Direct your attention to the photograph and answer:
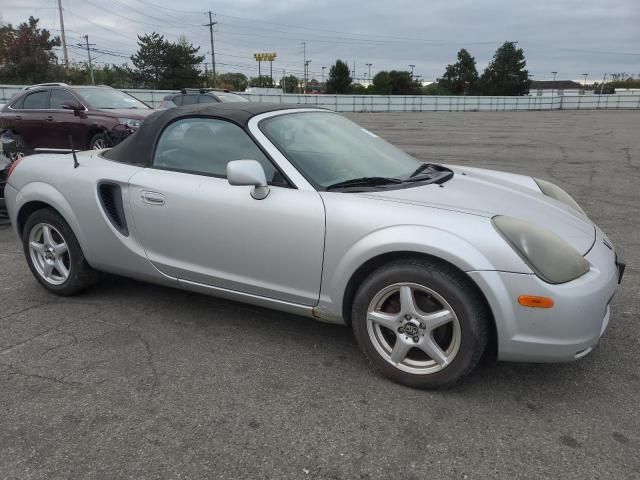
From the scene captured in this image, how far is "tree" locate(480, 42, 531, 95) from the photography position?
316 ft

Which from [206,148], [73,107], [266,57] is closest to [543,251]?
[206,148]

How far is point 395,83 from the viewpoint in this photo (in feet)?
307

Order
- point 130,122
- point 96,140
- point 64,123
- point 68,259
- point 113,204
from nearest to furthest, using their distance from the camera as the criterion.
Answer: point 113,204, point 68,259, point 130,122, point 96,140, point 64,123

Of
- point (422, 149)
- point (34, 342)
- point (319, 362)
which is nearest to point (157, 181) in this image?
point (34, 342)

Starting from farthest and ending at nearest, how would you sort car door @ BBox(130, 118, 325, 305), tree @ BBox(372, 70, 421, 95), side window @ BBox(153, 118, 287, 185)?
tree @ BBox(372, 70, 421, 95) → side window @ BBox(153, 118, 287, 185) → car door @ BBox(130, 118, 325, 305)

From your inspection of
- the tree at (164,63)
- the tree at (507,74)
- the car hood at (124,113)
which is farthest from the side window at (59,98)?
the tree at (507,74)

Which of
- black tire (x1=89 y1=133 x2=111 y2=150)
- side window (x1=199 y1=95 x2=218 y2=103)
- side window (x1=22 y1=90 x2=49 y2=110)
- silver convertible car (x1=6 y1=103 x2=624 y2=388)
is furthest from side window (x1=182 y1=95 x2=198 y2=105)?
silver convertible car (x1=6 y1=103 x2=624 y2=388)

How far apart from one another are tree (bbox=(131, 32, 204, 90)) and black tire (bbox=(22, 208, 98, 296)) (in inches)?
2443

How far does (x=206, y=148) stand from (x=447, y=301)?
5.96ft

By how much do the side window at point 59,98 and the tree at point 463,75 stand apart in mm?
101445

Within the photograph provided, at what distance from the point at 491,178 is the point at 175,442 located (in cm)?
271

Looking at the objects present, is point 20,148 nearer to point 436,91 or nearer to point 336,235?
point 336,235

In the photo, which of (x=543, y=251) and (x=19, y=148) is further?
(x=19, y=148)

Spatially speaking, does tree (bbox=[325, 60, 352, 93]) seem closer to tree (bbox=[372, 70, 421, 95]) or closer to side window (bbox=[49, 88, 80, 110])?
tree (bbox=[372, 70, 421, 95])
